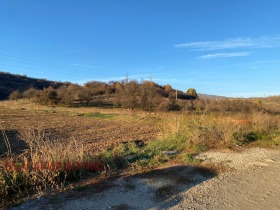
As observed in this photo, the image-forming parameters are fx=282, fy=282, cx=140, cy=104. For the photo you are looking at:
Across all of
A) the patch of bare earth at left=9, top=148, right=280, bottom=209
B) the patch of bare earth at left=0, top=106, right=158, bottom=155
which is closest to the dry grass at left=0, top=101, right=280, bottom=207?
the patch of bare earth at left=9, top=148, right=280, bottom=209

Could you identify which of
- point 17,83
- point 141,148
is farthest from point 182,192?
point 17,83

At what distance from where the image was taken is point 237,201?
510cm

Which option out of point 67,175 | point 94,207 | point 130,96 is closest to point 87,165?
point 67,175

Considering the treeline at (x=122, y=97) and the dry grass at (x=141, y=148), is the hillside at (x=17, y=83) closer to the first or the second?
the treeline at (x=122, y=97)

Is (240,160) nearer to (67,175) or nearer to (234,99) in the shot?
(67,175)

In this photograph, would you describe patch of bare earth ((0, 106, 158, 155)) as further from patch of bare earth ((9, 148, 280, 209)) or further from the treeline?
the treeline

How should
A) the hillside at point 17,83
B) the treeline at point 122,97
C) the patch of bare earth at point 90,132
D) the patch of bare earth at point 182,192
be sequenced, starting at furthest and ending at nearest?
the hillside at point 17,83, the treeline at point 122,97, the patch of bare earth at point 90,132, the patch of bare earth at point 182,192

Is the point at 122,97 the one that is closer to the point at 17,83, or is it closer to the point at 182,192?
the point at 182,192

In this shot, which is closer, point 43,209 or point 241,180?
point 43,209

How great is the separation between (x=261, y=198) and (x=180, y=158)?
3.40 m

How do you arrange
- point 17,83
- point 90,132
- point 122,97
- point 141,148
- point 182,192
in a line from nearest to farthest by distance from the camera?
point 182,192 → point 141,148 → point 90,132 → point 122,97 → point 17,83

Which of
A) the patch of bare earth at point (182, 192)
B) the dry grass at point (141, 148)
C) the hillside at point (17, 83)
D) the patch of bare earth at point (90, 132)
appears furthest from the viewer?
the hillside at point (17, 83)

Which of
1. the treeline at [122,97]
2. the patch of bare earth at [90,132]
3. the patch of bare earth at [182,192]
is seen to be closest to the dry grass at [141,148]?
the patch of bare earth at [182,192]

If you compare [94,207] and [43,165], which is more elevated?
[43,165]
